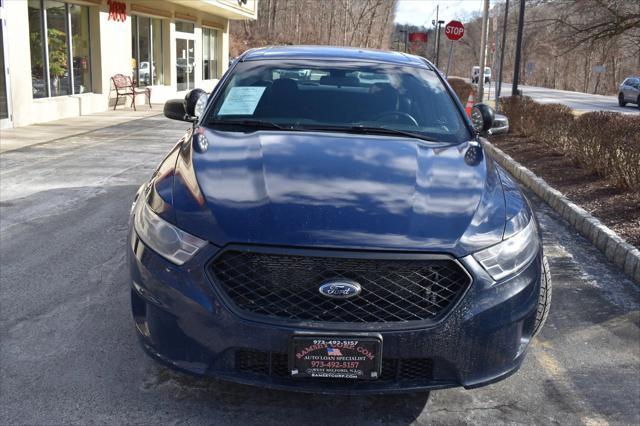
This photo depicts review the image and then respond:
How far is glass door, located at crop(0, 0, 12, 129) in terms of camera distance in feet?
41.7

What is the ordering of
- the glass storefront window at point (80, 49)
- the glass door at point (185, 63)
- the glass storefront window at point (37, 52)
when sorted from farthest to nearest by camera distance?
the glass door at point (185, 63) → the glass storefront window at point (80, 49) → the glass storefront window at point (37, 52)

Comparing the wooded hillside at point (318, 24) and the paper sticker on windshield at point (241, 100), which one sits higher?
the wooded hillside at point (318, 24)

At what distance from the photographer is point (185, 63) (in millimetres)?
Result: 26141

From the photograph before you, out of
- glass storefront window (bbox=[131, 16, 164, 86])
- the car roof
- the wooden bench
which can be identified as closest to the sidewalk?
the wooden bench

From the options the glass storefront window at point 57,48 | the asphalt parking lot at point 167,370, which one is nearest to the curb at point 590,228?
the asphalt parking lot at point 167,370

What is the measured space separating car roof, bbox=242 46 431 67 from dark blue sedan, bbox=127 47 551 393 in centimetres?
172

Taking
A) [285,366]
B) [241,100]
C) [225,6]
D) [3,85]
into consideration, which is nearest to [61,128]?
[3,85]

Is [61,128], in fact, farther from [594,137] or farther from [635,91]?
[635,91]

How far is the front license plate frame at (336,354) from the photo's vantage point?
2.58 m

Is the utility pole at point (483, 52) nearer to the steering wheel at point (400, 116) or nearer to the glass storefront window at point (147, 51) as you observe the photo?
the glass storefront window at point (147, 51)

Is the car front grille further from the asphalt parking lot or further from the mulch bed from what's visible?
the mulch bed

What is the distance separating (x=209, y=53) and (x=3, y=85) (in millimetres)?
18603

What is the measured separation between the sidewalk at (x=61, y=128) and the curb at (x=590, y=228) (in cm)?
827

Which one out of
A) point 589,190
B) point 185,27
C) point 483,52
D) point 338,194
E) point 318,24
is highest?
point 318,24
